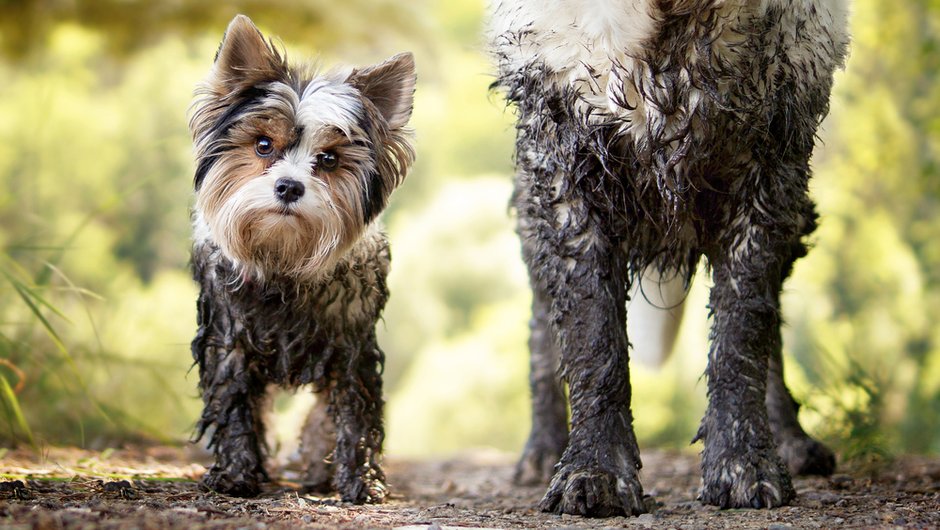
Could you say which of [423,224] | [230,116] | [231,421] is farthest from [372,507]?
[423,224]

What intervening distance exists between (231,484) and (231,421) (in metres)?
0.25

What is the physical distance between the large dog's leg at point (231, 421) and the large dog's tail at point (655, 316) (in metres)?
1.79

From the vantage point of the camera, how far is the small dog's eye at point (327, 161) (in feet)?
13.7

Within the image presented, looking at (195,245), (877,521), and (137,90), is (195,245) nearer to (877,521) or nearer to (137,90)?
(877,521)

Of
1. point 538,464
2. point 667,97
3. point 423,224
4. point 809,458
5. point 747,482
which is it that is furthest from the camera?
point 423,224

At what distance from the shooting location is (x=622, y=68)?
12.3ft

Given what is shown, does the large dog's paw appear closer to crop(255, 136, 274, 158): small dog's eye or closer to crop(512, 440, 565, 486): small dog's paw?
crop(512, 440, 565, 486): small dog's paw

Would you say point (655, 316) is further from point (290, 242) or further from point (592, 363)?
point (290, 242)

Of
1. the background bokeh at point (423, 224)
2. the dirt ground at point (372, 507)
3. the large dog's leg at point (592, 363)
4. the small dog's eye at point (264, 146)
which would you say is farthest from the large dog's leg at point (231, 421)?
the background bokeh at point (423, 224)

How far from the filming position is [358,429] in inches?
172

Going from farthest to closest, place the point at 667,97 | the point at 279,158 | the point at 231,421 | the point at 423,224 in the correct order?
the point at 423,224 < the point at 231,421 < the point at 279,158 < the point at 667,97

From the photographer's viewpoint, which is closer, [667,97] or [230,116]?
[667,97]

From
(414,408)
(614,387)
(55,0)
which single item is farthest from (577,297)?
(55,0)

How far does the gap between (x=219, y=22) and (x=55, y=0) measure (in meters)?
1.38
